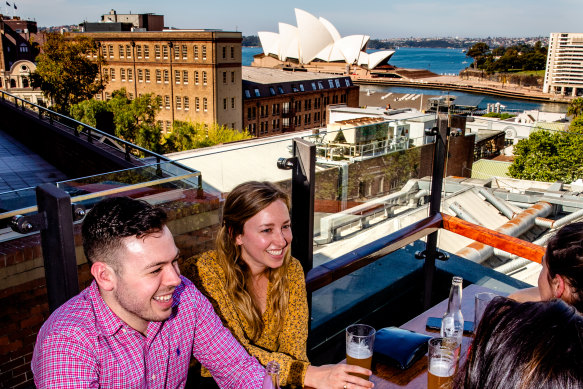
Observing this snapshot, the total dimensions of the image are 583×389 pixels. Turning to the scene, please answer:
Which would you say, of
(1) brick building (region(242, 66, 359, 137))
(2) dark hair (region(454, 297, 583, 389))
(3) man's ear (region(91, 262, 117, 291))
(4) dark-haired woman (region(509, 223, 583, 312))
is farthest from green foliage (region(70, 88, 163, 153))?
(2) dark hair (region(454, 297, 583, 389))

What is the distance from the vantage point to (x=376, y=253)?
2.86m

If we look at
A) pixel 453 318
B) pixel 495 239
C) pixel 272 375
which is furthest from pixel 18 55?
pixel 272 375

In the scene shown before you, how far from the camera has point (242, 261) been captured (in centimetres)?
211

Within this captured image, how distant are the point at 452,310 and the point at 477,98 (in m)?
81.9

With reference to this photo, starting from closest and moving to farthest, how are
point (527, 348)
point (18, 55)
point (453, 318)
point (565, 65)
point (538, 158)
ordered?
point (527, 348) → point (453, 318) → point (538, 158) → point (18, 55) → point (565, 65)

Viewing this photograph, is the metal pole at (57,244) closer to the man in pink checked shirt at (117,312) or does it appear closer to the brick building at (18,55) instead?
the man in pink checked shirt at (117,312)

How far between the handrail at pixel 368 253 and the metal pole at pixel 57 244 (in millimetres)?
1142

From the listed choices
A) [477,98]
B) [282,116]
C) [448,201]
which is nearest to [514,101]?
[477,98]

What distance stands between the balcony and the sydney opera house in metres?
68.9

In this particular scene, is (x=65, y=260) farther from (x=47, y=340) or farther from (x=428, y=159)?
(x=428, y=159)

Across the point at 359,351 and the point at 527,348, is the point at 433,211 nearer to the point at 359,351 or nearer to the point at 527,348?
the point at 359,351

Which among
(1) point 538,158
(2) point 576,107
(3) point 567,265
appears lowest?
(1) point 538,158

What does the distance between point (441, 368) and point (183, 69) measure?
141 ft

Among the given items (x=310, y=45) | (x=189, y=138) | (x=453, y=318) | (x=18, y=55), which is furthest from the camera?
(x=310, y=45)
